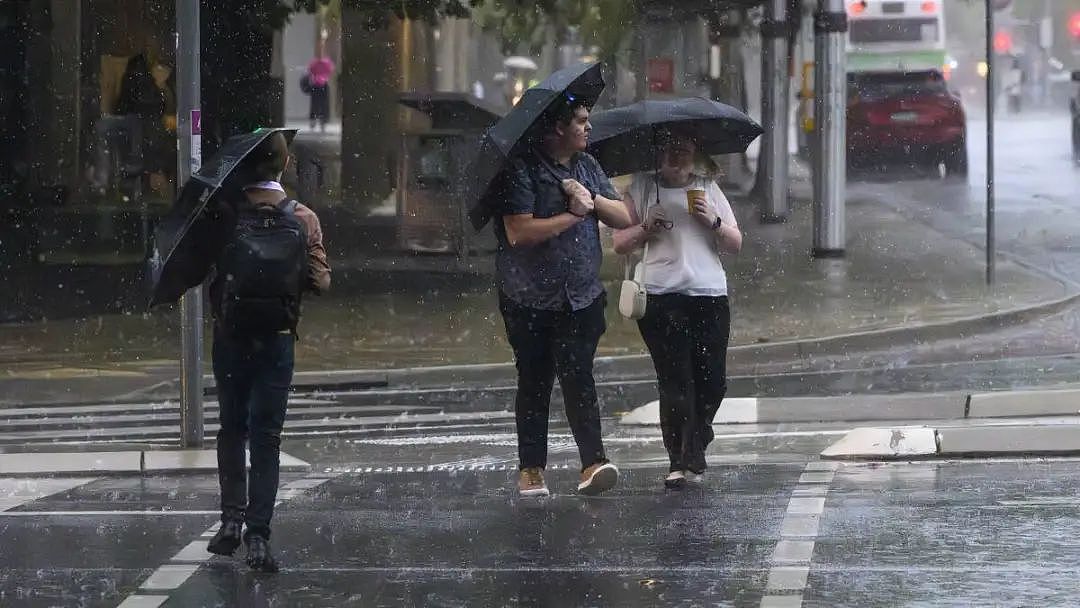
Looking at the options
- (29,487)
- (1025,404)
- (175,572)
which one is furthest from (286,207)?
(1025,404)

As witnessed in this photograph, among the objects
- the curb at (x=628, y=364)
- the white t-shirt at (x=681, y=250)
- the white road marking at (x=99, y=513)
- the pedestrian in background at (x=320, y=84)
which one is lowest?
the curb at (x=628, y=364)

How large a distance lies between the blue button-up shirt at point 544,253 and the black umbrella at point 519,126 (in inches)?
3.8

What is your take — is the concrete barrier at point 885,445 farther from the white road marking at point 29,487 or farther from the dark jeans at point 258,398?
the white road marking at point 29,487

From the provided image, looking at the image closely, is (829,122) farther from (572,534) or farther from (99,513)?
(572,534)

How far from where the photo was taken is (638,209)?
28.0 ft

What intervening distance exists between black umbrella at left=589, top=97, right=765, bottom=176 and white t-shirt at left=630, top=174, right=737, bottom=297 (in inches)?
5.7

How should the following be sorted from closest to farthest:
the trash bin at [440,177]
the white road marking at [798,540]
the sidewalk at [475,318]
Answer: the white road marking at [798,540]
the sidewalk at [475,318]
the trash bin at [440,177]

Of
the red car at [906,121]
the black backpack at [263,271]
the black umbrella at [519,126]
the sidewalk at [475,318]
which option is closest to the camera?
the black backpack at [263,271]

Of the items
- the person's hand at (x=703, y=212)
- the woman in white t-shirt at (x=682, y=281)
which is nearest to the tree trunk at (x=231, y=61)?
the woman in white t-shirt at (x=682, y=281)

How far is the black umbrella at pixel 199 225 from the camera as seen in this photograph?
6777 mm

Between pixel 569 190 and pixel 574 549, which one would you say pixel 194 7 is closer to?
pixel 569 190

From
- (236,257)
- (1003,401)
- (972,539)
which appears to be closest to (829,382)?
(1003,401)

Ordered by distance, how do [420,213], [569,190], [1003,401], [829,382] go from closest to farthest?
[569,190], [1003,401], [829,382], [420,213]

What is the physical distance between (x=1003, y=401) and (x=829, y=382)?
2.52 metres
